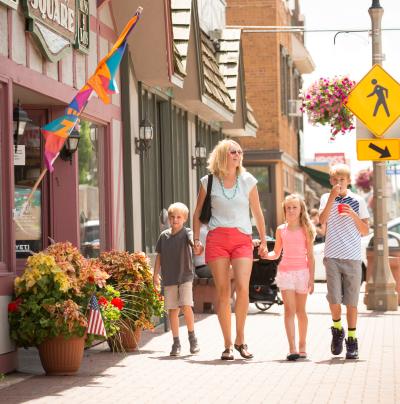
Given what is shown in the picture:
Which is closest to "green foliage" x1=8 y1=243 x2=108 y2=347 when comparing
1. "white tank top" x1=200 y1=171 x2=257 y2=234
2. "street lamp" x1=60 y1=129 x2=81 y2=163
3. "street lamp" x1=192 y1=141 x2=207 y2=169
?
"white tank top" x1=200 y1=171 x2=257 y2=234

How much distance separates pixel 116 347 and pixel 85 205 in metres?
2.41

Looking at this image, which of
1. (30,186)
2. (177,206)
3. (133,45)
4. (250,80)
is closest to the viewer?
(177,206)

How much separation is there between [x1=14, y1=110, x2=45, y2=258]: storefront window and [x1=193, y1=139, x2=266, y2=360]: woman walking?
8.13ft

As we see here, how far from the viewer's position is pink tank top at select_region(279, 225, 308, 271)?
1203cm

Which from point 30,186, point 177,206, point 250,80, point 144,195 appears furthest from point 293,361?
point 250,80

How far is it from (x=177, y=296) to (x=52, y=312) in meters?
2.53

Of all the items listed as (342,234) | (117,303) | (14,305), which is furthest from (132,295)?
(342,234)

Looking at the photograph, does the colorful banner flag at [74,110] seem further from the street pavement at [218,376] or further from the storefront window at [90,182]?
Answer: the storefront window at [90,182]

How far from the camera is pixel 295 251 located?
12047mm

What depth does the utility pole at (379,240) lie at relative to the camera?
18.2m

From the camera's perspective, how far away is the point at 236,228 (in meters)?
12.0

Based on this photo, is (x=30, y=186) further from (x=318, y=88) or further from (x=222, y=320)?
(x=318, y=88)

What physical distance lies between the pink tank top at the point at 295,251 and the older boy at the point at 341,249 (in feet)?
0.77

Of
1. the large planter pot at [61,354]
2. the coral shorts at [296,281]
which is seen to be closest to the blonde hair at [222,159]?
the coral shorts at [296,281]
